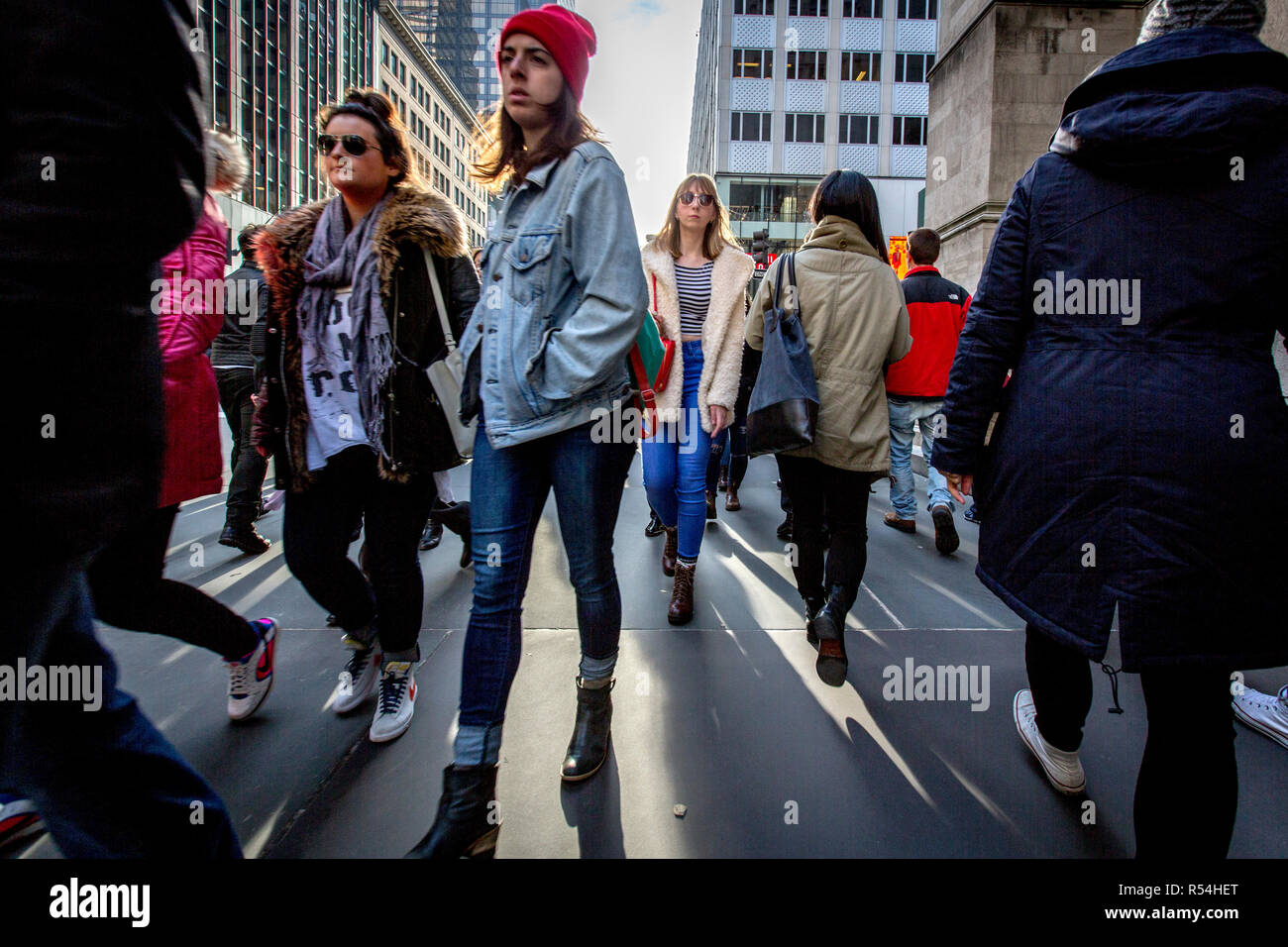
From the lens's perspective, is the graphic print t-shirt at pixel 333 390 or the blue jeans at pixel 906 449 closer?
the graphic print t-shirt at pixel 333 390

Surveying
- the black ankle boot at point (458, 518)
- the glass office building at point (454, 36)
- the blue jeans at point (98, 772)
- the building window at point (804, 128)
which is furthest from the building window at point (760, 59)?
the glass office building at point (454, 36)

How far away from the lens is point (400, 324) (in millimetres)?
2174

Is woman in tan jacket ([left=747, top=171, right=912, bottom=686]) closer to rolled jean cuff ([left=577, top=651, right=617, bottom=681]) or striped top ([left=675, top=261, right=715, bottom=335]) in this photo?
striped top ([left=675, top=261, right=715, bottom=335])

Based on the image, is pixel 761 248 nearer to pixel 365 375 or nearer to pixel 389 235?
pixel 389 235

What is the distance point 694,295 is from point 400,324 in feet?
5.94

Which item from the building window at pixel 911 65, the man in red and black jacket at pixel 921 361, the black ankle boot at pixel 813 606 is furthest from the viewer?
the building window at pixel 911 65

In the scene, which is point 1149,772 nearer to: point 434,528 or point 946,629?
point 946,629

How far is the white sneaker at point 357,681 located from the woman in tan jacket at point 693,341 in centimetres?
143

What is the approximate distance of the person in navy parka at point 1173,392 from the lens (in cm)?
131

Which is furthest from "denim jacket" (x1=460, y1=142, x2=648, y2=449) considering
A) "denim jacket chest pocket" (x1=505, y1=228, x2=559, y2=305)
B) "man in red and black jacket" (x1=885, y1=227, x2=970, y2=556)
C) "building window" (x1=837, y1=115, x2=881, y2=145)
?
"building window" (x1=837, y1=115, x2=881, y2=145)

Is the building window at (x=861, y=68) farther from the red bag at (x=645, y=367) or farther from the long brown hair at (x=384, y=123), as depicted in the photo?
the red bag at (x=645, y=367)

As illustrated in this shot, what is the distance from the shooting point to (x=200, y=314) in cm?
201

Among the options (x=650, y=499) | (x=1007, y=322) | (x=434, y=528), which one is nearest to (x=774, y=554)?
(x=650, y=499)

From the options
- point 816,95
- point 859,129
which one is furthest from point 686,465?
point 816,95
